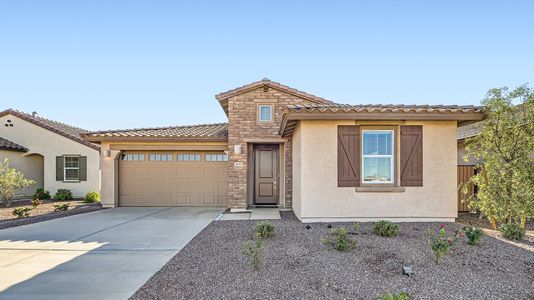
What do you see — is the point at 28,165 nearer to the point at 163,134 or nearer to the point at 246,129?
the point at 163,134

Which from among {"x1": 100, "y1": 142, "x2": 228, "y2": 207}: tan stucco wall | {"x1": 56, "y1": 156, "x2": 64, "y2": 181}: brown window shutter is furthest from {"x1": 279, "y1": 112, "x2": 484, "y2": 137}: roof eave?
{"x1": 56, "y1": 156, "x2": 64, "y2": 181}: brown window shutter

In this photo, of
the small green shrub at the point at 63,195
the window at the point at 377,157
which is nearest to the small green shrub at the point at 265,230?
the window at the point at 377,157

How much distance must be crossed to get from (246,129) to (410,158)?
5.60 metres

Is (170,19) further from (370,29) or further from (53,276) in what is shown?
(53,276)

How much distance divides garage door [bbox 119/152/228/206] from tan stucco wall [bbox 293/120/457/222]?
16.4 ft

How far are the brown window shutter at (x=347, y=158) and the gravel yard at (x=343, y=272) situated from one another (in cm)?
194

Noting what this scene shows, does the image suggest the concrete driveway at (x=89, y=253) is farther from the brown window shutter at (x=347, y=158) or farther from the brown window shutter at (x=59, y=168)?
the brown window shutter at (x=59, y=168)

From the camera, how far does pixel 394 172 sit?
26.4 feet

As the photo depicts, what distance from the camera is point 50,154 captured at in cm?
1567

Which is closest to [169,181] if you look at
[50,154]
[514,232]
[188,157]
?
[188,157]

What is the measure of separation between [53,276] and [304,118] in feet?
19.4

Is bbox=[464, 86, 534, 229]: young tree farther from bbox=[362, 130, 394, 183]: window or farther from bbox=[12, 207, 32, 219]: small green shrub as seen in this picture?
bbox=[12, 207, 32, 219]: small green shrub

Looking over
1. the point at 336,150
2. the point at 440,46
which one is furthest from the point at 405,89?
the point at 336,150

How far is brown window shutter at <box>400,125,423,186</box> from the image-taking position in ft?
26.0
